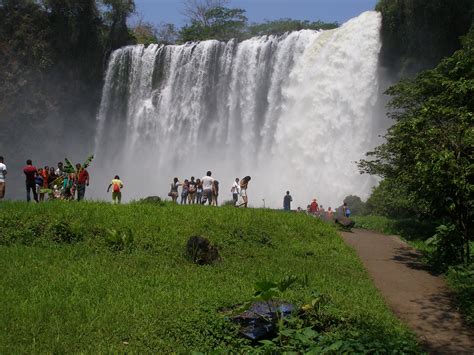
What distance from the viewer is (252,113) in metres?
30.0

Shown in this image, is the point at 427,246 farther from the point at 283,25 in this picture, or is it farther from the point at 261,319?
the point at 283,25

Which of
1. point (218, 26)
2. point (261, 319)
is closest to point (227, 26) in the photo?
point (218, 26)

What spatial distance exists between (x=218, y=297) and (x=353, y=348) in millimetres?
2173

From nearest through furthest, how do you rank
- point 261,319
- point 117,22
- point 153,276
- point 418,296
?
point 261,319
point 153,276
point 418,296
point 117,22

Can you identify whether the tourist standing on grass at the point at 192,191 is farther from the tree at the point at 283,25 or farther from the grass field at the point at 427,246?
the tree at the point at 283,25

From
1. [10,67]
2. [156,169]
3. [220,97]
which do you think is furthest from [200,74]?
[10,67]

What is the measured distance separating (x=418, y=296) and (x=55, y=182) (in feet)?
33.6

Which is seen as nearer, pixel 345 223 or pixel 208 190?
pixel 345 223

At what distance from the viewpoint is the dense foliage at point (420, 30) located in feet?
77.4

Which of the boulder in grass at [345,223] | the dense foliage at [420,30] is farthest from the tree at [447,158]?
the dense foliage at [420,30]

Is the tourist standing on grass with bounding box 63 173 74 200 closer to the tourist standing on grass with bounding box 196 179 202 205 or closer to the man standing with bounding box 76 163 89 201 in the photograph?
the man standing with bounding box 76 163 89 201

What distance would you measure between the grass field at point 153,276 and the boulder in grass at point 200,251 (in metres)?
0.15

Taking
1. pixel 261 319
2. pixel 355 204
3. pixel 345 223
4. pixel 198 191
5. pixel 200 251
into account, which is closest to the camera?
pixel 261 319

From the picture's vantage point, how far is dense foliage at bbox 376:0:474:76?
23.6m
